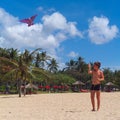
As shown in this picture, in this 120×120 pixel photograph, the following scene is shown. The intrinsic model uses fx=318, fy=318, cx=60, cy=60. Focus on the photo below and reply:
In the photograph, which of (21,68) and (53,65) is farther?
(53,65)

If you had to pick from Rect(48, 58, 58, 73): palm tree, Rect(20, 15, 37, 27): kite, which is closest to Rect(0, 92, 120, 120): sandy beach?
Rect(20, 15, 37, 27): kite

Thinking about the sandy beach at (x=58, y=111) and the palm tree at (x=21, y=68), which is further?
the palm tree at (x=21, y=68)

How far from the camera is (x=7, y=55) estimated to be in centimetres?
5456

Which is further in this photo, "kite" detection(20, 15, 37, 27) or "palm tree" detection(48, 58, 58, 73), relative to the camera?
"palm tree" detection(48, 58, 58, 73)

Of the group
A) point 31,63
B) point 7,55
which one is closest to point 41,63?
point 7,55

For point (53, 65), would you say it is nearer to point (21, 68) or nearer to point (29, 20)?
point (21, 68)

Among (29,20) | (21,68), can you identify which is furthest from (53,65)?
(29,20)

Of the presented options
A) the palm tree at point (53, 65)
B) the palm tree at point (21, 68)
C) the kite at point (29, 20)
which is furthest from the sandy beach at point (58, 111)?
the palm tree at point (53, 65)

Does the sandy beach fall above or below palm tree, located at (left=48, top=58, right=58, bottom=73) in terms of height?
below

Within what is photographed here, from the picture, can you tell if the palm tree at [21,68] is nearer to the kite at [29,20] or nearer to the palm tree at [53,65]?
the kite at [29,20]

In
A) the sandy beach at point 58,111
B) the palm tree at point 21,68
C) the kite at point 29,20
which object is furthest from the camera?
the palm tree at point 21,68

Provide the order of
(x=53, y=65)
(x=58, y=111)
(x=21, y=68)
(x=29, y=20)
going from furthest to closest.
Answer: (x=53, y=65) → (x=21, y=68) → (x=29, y=20) → (x=58, y=111)

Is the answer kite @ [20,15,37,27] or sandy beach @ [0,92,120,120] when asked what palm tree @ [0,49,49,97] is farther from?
sandy beach @ [0,92,120,120]

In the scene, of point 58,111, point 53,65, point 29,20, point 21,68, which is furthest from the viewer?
point 53,65
